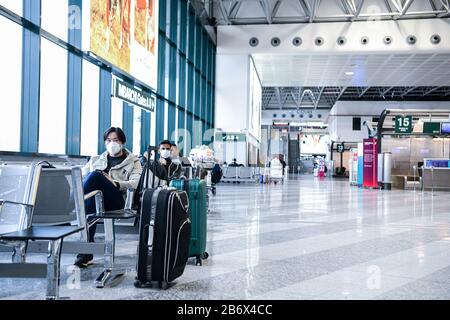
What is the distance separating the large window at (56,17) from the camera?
281 inches

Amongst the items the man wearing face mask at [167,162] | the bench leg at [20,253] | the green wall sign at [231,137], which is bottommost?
the bench leg at [20,253]

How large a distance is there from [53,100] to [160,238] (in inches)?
219

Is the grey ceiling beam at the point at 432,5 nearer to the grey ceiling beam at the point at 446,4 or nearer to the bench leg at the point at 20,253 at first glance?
the grey ceiling beam at the point at 446,4

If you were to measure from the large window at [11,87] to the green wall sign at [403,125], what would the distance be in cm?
1642

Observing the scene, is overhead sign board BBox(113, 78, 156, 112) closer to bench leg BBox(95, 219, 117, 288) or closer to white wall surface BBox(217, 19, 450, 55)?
→ bench leg BBox(95, 219, 117, 288)

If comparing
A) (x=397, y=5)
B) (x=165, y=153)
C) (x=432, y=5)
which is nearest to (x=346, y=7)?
(x=397, y=5)

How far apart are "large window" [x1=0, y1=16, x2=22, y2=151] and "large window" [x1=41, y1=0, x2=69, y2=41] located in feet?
2.15

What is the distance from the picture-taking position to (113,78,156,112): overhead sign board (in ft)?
28.8

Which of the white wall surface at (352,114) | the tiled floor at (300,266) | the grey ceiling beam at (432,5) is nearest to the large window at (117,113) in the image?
the tiled floor at (300,266)

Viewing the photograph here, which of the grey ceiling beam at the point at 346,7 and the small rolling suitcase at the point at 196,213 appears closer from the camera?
the small rolling suitcase at the point at 196,213

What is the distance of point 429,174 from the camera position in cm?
1817

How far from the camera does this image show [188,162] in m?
9.15

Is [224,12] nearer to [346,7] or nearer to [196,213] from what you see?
[346,7]

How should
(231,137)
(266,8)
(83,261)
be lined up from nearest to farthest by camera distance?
1. (83,261)
2. (266,8)
3. (231,137)
